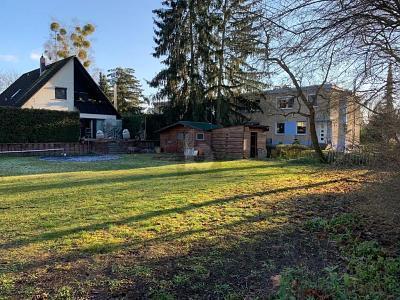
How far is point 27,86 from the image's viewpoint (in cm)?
3019

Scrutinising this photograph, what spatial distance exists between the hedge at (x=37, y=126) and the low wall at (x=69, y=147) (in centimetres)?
52

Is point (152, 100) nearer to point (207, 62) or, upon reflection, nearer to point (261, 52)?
point (207, 62)

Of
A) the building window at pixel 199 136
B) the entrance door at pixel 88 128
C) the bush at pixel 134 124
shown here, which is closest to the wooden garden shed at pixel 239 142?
the building window at pixel 199 136

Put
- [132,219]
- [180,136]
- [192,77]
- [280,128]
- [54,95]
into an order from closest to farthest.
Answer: [132,219]
[180,136]
[54,95]
[192,77]
[280,128]

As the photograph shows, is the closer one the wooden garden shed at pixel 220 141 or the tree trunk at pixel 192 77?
the wooden garden shed at pixel 220 141

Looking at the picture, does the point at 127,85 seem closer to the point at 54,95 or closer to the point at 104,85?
the point at 104,85

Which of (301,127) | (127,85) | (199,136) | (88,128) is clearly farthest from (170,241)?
(127,85)

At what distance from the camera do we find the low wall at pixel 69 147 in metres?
21.9

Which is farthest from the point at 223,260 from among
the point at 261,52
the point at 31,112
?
the point at 31,112

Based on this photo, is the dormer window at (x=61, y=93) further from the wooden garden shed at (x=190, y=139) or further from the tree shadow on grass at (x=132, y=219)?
the tree shadow on grass at (x=132, y=219)

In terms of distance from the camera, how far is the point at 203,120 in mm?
30578

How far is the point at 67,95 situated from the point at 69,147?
6.75 metres

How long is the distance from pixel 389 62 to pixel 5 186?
9.41 metres

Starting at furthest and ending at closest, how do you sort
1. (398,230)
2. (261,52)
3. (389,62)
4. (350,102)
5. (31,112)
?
1. (31,112)
2. (350,102)
3. (261,52)
4. (389,62)
5. (398,230)
